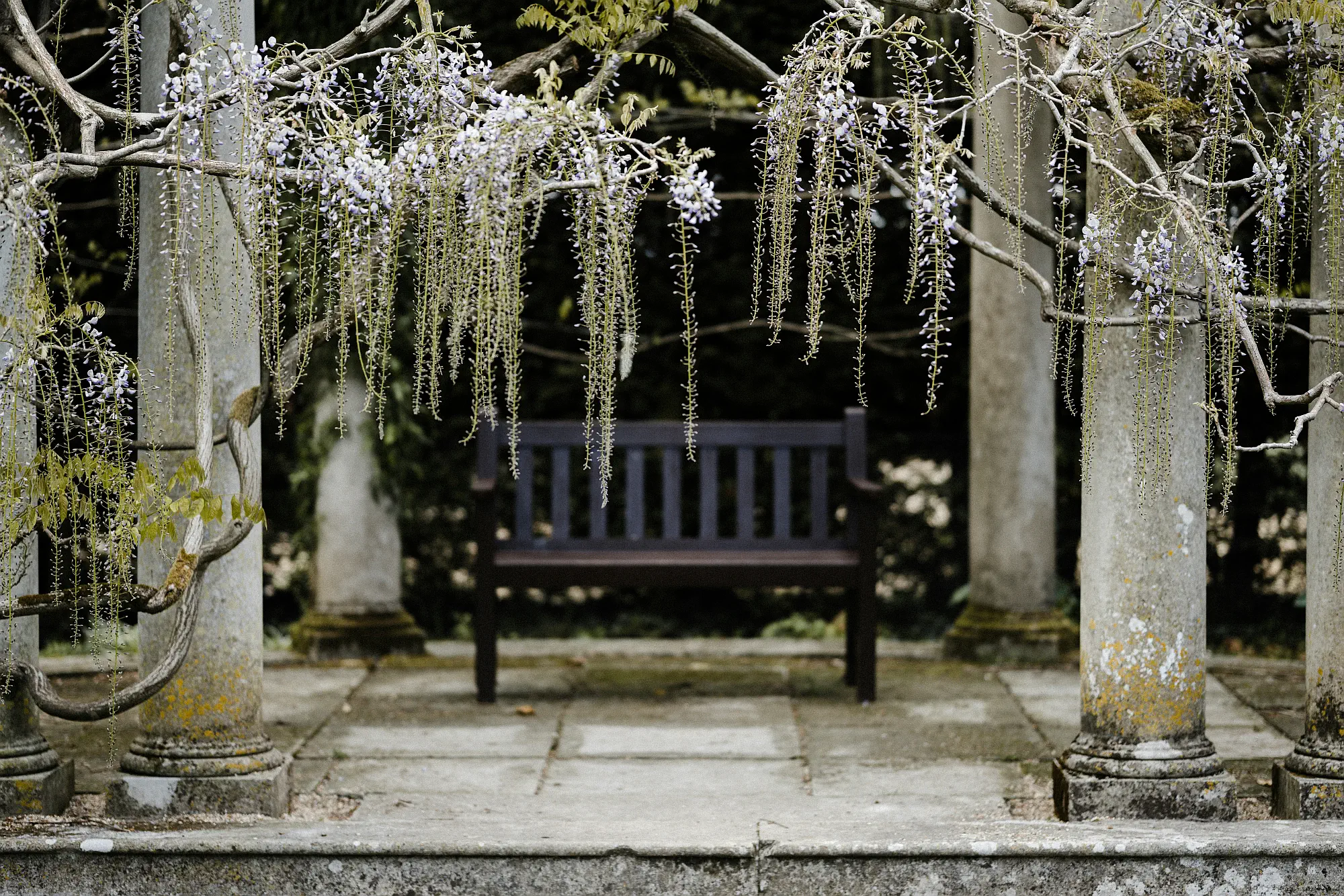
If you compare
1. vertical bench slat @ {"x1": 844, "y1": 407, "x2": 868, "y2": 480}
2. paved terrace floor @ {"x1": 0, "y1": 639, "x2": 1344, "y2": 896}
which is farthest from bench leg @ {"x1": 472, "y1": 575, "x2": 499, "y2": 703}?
vertical bench slat @ {"x1": 844, "y1": 407, "x2": 868, "y2": 480}

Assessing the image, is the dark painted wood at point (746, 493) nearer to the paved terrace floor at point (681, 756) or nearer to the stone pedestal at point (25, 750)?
the paved terrace floor at point (681, 756)

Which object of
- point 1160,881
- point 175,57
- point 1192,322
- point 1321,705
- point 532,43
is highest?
point 532,43

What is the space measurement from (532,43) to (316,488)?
2.31 m

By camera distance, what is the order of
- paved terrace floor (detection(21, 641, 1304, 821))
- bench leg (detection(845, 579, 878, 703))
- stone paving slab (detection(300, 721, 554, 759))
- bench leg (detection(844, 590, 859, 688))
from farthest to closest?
bench leg (detection(844, 590, 859, 688)) < bench leg (detection(845, 579, 878, 703)) < stone paving slab (detection(300, 721, 554, 759)) < paved terrace floor (detection(21, 641, 1304, 821))

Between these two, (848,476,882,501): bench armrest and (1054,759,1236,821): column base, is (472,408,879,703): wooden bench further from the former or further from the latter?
(1054,759,1236,821): column base

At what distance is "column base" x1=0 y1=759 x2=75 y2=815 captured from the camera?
4199 millimetres

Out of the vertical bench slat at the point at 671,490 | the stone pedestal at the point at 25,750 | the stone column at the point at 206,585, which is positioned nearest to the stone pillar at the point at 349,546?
the vertical bench slat at the point at 671,490

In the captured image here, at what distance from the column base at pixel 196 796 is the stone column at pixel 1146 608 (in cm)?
216

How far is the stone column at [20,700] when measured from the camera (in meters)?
4.19

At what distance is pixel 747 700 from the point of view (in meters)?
6.17

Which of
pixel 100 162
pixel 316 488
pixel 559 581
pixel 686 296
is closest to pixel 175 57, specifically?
pixel 100 162

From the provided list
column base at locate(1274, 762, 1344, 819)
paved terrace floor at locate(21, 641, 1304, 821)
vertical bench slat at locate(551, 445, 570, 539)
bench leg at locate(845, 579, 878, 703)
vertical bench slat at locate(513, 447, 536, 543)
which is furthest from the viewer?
vertical bench slat at locate(551, 445, 570, 539)

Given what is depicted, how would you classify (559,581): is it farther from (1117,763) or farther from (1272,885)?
(1272,885)

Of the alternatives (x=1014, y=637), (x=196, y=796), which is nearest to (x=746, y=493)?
(x=1014, y=637)
